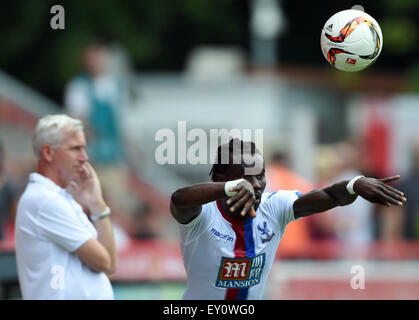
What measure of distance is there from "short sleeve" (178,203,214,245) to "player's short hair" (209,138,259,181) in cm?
23

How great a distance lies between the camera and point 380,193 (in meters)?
5.45

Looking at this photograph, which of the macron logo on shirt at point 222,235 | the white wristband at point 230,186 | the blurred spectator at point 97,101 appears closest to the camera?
the white wristband at point 230,186

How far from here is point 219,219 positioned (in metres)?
5.83

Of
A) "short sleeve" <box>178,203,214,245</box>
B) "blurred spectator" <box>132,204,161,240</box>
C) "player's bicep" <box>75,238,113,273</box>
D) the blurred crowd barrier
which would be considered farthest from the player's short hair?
"blurred spectator" <box>132,204,161,240</box>

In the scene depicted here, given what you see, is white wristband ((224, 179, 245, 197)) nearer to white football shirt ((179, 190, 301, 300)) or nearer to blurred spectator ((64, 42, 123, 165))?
white football shirt ((179, 190, 301, 300))

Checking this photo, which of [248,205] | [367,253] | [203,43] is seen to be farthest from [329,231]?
[203,43]

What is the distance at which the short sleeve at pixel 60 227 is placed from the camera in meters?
5.95

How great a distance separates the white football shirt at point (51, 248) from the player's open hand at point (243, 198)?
4.07 feet

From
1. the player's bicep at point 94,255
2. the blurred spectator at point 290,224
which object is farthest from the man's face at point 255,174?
the blurred spectator at point 290,224

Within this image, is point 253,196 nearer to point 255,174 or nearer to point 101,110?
point 255,174

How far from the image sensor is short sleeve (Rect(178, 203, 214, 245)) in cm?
569

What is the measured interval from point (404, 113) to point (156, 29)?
11.2 m

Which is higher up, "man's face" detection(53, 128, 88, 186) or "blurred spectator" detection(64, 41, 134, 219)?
"blurred spectator" detection(64, 41, 134, 219)

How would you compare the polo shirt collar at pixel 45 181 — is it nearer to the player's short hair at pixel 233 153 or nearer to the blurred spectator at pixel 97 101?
the player's short hair at pixel 233 153
